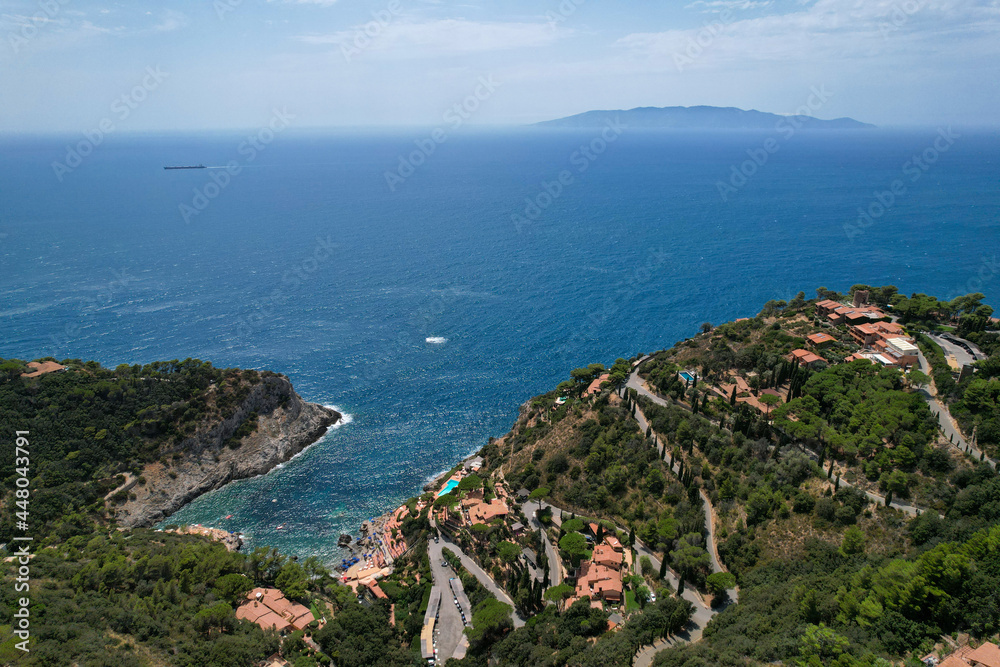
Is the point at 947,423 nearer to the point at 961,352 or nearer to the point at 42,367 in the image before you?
the point at 961,352

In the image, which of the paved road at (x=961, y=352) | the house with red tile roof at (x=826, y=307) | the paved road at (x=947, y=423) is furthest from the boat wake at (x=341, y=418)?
the paved road at (x=961, y=352)

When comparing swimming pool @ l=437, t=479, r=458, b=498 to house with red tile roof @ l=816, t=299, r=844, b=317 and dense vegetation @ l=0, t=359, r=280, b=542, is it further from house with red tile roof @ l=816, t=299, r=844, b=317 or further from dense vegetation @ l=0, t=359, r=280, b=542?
house with red tile roof @ l=816, t=299, r=844, b=317

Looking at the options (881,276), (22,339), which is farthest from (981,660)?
(22,339)

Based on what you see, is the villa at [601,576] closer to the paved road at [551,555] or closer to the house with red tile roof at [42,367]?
the paved road at [551,555]

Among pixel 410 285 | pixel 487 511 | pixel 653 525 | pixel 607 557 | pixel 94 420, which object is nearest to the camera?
pixel 607 557

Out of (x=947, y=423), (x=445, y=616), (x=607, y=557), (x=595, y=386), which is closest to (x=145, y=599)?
(x=445, y=616)

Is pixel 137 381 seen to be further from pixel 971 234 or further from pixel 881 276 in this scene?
pixel 971 234

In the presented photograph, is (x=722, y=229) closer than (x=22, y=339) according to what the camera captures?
No
